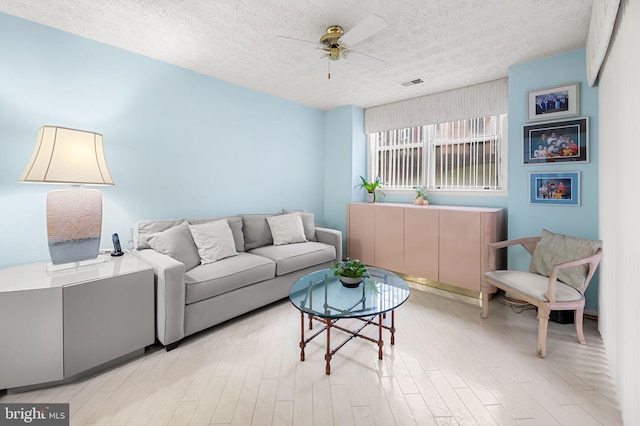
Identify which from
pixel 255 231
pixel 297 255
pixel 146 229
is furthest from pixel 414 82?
pixel 146 229

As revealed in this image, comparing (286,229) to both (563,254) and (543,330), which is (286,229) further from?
(563,254)

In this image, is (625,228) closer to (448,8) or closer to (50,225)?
(448,8)

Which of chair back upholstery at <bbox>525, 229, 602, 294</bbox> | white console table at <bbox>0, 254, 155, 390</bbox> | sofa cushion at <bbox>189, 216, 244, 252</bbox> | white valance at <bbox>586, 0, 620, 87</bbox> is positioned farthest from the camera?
sofa cushion at <bbox>189, 216, 244, 252</bbox>

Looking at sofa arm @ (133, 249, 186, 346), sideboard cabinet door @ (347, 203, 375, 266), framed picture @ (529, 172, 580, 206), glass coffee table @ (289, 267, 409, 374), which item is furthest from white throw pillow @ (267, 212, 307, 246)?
framed picture @ (529, 172, 580, 206)

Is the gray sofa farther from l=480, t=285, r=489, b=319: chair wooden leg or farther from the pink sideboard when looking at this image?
l=480, t=285, r=489, b=319: chair wooden leg

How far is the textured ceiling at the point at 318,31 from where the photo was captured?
2.05m

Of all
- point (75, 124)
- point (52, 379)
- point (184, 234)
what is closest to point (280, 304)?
point (184, 234)

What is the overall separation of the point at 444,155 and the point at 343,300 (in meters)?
2.86

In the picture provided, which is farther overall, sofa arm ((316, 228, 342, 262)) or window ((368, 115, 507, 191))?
sofa arm ((316, 228, 342, 262))

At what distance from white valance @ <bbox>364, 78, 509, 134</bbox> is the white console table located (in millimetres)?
3706

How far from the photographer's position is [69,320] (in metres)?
1.78

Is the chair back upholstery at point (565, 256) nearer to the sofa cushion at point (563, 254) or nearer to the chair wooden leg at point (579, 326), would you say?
the sofa cushion at point (563, 254)

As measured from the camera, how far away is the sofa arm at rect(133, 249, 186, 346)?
214cm

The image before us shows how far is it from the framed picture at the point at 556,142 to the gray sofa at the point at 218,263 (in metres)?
2.42
